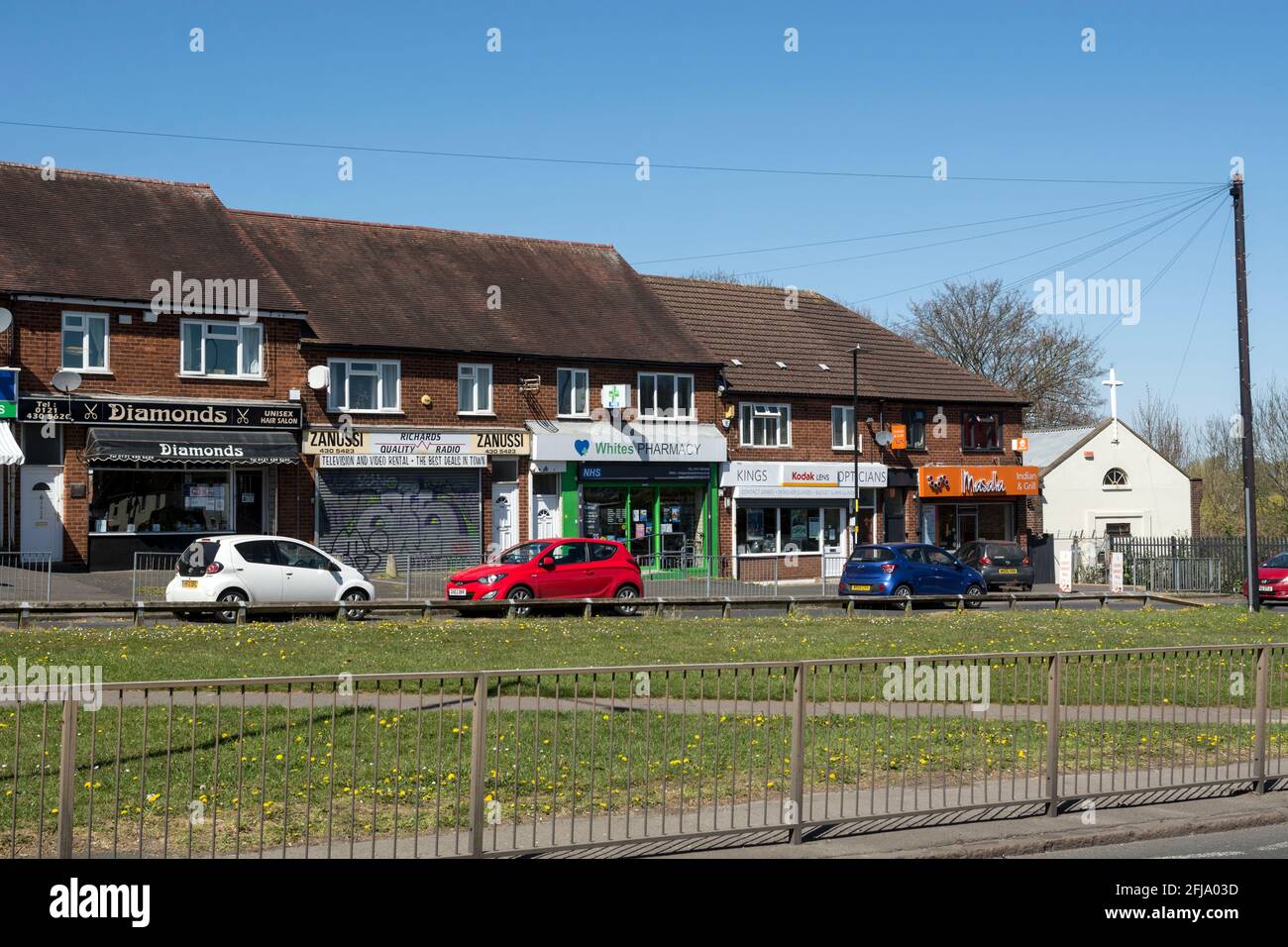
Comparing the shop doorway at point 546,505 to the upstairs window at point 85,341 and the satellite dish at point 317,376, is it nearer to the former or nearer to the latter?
the satellite dish at point 317,376

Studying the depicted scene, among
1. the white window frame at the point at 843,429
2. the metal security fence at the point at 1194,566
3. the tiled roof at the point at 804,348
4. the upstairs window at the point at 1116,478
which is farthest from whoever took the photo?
the upstairs window at the point at 1116,478

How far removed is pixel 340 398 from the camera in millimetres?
35188

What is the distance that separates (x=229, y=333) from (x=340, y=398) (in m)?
3.17

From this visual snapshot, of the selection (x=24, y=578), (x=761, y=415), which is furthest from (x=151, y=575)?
(x=761, y=415)

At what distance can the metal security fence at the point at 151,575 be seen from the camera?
2528 centimetres

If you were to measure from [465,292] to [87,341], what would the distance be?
36.5ft

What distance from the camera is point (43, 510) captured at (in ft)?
102

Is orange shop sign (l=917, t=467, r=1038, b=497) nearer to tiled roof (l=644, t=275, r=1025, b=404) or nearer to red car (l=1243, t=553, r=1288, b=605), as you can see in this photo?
tiled roof (l=644, t=275, r=1025, b=404)

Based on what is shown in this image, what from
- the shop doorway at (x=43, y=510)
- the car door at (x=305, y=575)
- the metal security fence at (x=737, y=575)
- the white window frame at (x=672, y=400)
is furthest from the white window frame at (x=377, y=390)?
the car door at (x=305, y=575)

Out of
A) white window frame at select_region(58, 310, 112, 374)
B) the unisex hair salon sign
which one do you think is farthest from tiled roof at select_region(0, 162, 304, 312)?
the unisex hair salon sign

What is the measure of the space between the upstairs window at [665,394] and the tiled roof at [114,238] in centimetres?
1056

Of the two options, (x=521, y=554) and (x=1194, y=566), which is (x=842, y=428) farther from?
(x=521, y=554)

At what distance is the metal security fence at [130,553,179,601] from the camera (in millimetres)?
25281
